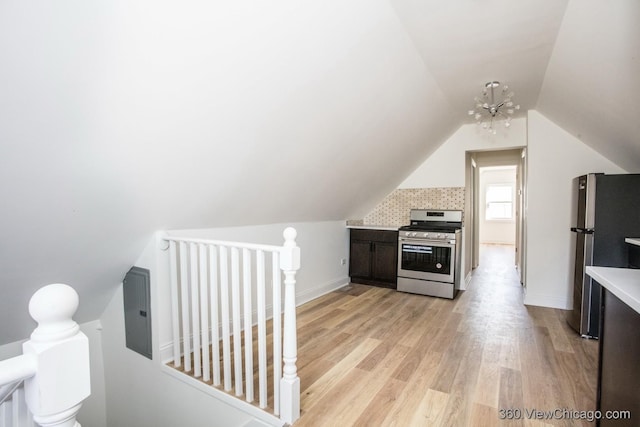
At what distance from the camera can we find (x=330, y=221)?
4.30 meters

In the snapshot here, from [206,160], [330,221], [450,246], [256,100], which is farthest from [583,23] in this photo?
[330,221]

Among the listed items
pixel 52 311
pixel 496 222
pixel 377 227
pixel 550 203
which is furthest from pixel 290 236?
pixel 496 222

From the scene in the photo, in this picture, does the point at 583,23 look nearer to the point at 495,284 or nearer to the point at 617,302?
the point at 617,302

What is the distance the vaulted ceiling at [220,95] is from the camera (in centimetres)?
123

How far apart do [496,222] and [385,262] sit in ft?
23.3

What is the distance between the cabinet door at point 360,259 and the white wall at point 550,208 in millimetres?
2013

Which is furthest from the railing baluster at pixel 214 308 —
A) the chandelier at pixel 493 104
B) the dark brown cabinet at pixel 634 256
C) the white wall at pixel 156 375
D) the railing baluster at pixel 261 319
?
the dark brown cabinet at pixel 634 256

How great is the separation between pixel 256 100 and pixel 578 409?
Answer: 2638 mm

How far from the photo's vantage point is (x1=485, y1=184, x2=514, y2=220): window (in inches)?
380

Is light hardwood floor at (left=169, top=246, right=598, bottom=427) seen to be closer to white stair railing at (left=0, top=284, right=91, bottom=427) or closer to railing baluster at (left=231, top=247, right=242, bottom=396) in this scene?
railing baluster at (left=231, top=247, right=242, bottom=396)

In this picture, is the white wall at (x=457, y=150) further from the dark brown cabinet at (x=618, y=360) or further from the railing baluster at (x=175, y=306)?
the railing baluster at (x=175, y=306)

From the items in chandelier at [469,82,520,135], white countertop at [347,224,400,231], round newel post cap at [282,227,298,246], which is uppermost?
chandelier at [469,82,520,135]

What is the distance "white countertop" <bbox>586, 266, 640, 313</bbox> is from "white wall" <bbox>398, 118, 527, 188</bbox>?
3.01m

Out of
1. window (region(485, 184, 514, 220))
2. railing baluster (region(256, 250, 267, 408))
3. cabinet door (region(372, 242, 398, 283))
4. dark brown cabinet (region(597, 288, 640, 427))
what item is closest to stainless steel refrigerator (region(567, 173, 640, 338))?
dark brown cabinet (region(597, 288, 640, 427))
